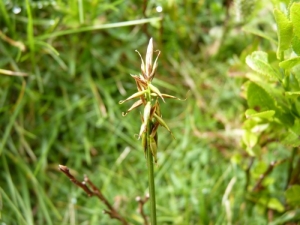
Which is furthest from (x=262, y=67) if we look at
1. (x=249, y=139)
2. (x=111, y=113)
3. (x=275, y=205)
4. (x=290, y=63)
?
(x=111, y=113)

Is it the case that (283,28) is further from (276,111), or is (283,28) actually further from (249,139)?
(249,139)

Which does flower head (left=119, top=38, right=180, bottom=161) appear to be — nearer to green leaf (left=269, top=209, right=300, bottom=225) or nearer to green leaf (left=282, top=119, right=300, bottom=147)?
green leaf (left=282, top=119, right=300, bottom=147)

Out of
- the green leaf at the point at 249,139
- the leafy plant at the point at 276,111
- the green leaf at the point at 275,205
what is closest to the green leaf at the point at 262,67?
the leafy plant at the point at 276,111

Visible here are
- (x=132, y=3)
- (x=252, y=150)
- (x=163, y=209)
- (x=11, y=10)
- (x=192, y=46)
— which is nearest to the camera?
(x=252, y=150)

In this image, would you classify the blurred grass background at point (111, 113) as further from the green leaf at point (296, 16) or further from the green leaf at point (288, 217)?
the green leaf at point (296, 16)

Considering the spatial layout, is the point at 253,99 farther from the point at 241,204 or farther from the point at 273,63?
the point at 241,204

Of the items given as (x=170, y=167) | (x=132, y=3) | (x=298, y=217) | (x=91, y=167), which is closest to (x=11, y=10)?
(x=132, y=3)
